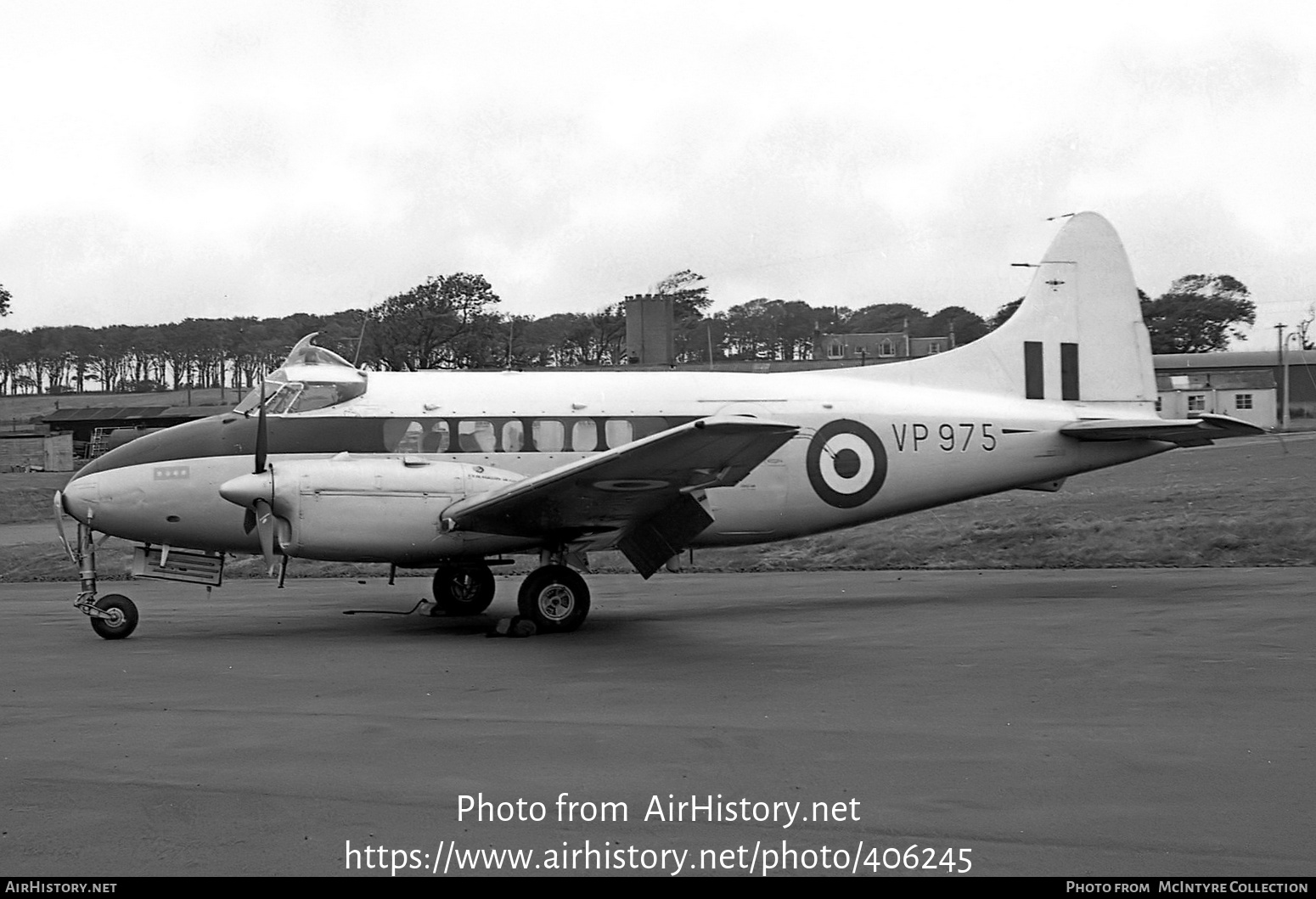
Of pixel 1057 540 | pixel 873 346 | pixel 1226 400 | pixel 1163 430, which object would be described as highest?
pixel 873 346

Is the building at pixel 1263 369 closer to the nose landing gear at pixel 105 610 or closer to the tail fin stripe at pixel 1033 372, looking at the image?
the tail fin stripe at pixel 1033 372

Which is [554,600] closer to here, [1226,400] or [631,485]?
[631,485]

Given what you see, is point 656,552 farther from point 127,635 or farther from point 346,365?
point 127,635

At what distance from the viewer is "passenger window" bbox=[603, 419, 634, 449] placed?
14898 millimetres

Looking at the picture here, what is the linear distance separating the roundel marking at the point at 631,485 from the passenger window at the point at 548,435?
2.15 m

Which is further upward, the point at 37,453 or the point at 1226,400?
the point at 1226,400

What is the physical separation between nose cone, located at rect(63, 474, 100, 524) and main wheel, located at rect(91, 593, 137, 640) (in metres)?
1.01

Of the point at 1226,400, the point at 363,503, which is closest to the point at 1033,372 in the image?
the point at 363,503

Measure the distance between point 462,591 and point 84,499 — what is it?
4629 mm

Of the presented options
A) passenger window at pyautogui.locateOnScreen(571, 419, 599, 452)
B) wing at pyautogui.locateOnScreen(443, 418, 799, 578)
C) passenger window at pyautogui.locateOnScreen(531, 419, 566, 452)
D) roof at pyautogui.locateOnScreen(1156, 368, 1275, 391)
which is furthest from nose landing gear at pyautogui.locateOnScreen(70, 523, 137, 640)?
roof at pyautogui.locateOnScreen(1156, 368, 1275, 391)

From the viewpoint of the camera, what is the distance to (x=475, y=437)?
14586 mm

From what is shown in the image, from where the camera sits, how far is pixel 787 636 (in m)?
12.8

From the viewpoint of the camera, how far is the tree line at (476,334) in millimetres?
49688

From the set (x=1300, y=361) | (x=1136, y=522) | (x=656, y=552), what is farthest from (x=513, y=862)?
(x=1300, y=361)
